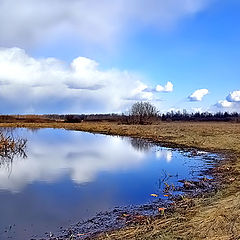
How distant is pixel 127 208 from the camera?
7.76 metres

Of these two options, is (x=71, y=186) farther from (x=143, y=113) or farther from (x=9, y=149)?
(x=143, y=113)

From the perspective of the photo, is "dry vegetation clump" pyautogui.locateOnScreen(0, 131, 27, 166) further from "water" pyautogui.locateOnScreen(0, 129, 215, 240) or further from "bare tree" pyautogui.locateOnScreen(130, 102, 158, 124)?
"bare tree" pyautogui.locateOnScreen(130, 102, 158, 124)

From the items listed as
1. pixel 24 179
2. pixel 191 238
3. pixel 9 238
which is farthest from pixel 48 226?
pixel 24 179

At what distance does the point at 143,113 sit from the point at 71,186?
59577mm

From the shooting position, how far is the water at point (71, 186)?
6816 mm

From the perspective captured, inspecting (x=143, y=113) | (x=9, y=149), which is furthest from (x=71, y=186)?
(x=143, y=113)

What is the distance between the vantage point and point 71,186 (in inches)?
396

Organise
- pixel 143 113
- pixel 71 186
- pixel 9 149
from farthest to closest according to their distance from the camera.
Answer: pixel 143 113 → pixel 9 149 → pixel 71 186

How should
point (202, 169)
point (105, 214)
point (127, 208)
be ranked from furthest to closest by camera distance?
point (202, 169), point (127, 208), point (105, 214)

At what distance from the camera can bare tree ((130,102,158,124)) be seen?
220 feet

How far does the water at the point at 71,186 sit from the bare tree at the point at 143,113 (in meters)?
49.8

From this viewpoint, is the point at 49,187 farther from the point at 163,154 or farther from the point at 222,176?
the point at 163,154

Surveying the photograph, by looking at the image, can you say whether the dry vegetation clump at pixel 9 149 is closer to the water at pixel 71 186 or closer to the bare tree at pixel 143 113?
the water at pixel 71 186

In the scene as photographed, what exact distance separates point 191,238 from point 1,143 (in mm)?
16101
